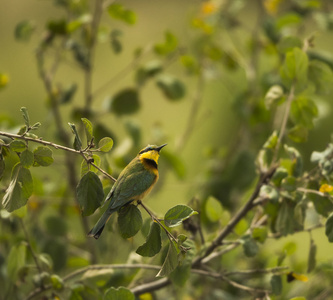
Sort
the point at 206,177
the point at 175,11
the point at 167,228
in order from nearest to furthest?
1. the point at 167,228
2. the point at 206,177
3. the point at 175,11

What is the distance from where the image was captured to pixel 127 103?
82 cm

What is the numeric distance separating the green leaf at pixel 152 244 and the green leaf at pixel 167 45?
1.58ft

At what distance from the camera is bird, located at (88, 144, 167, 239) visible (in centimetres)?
37

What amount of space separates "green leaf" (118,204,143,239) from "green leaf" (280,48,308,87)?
0.72ft

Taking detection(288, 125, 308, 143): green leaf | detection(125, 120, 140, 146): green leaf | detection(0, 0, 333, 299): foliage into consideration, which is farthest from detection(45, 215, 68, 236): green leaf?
detection(288, 125, 308, 143): green leaf

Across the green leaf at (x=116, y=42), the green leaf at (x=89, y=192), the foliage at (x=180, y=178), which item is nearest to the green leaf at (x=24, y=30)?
the foliage at (x=180, y=178)

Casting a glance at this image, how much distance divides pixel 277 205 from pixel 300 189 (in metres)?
0.05

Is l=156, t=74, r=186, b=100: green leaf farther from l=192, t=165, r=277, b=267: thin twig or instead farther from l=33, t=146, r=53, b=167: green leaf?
l=33, t=146, r=53, b=167: green leaf

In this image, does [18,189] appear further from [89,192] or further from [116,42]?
[116,42]

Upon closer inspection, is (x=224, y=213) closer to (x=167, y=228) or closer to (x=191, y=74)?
(x=167, y=228)

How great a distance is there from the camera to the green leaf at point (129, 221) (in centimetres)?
35

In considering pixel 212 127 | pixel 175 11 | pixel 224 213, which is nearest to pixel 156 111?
pixel 212 127

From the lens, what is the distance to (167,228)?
1.24ft

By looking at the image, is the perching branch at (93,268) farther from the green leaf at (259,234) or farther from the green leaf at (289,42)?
the green leaf at (289,42)
